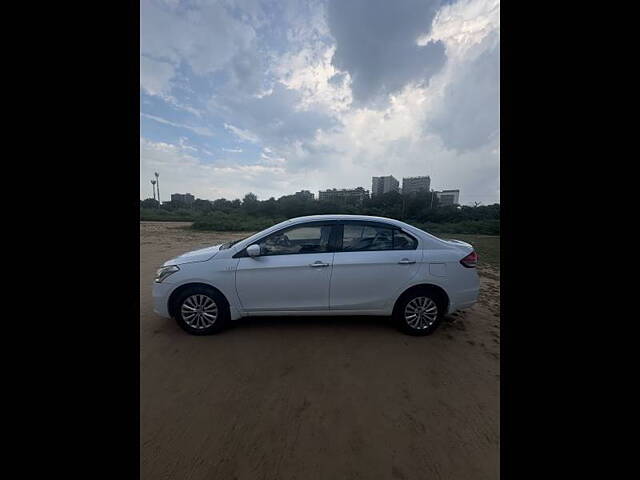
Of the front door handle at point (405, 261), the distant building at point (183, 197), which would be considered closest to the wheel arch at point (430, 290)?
the front door handle at point (405, 261)

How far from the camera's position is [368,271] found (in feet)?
9.33

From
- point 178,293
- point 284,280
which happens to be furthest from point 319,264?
point 178,293

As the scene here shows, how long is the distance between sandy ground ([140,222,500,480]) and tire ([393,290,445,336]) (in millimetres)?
140

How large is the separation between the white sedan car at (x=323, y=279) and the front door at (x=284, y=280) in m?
0.01

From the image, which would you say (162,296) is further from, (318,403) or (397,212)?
(397,212)

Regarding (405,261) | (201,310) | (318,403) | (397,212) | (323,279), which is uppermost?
(397,212)

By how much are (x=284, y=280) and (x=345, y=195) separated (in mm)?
30295

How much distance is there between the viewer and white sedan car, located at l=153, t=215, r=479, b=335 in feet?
9.23

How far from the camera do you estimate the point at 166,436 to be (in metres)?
1.64

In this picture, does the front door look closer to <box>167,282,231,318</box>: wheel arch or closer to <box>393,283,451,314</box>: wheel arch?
<box>167,282,231,318</box>: wheel arch

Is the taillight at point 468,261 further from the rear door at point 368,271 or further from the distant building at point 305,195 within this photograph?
the distant building at point 305,195
